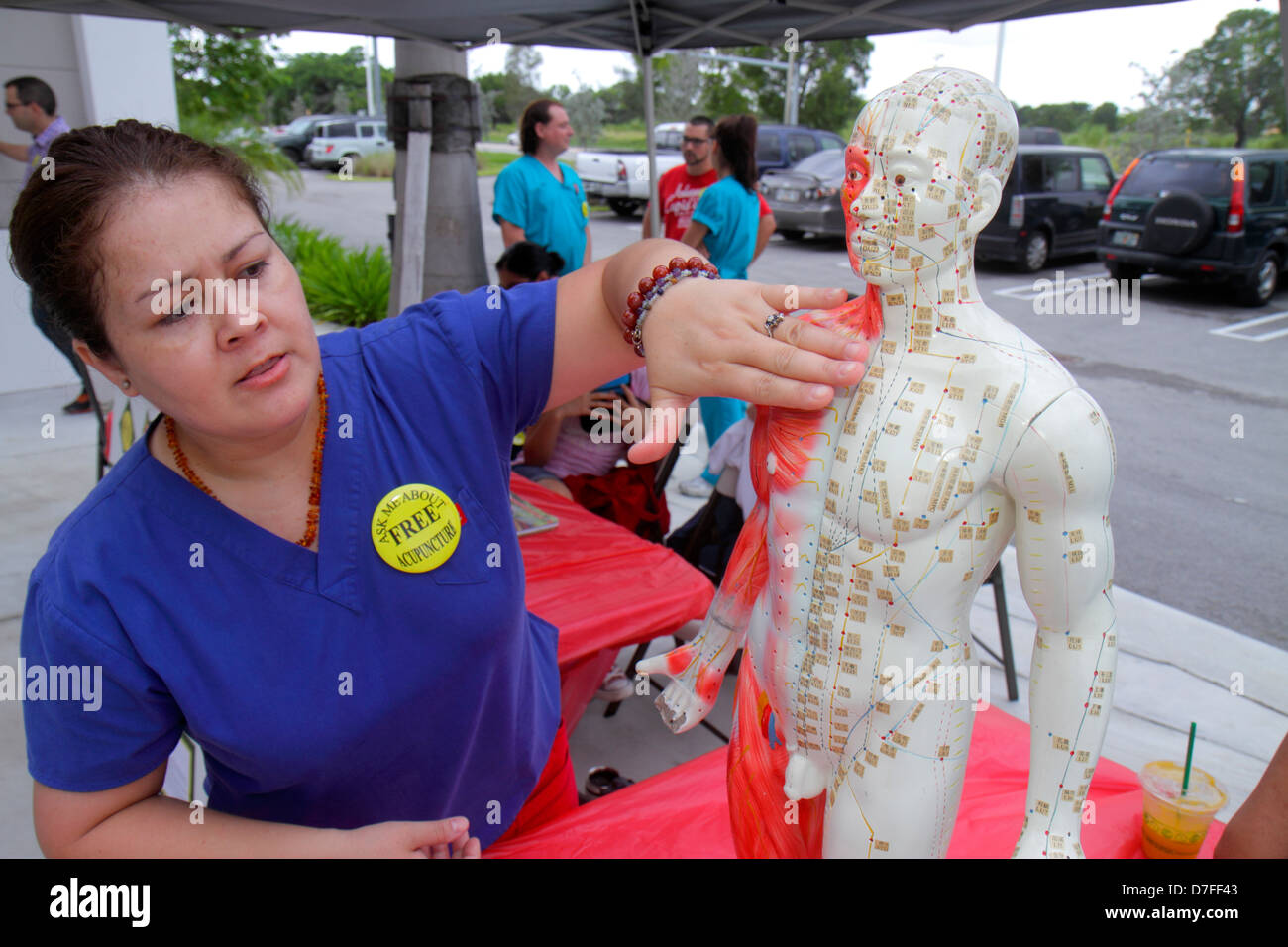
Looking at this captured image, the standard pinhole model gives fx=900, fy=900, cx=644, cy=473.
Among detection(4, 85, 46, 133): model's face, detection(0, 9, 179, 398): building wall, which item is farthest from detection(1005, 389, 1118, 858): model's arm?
detection(0, 9, 179, 398): building wall

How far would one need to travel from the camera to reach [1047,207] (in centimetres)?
986

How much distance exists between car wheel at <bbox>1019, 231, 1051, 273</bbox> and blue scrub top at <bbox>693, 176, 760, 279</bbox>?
249 inches

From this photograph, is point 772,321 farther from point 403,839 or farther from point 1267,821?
point 1267,821

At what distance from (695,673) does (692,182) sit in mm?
4396

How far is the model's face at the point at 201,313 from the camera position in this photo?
1017mm

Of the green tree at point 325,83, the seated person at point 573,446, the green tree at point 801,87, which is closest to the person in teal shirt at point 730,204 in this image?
the seated person at point 573,446

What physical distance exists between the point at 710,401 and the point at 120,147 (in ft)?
11.8

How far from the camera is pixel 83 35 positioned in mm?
6035

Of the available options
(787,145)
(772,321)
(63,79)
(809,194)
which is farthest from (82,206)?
(787,145)

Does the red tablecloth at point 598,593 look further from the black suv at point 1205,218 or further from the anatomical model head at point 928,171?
the black suv at point 1205,218

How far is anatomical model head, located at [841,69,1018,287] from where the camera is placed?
1.11 metres

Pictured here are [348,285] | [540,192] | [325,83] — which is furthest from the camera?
[325,83]

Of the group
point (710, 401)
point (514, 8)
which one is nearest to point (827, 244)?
point (710, 401)

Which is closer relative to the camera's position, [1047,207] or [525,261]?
[525,261]
